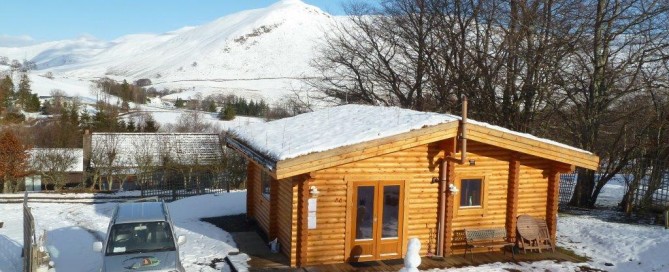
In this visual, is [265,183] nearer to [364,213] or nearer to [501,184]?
[364,213]

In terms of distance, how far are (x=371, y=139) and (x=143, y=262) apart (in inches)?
203

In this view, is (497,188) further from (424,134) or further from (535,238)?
(424,134)

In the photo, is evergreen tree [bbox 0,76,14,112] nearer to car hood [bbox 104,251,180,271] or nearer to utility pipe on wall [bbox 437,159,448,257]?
car hood [bbox 104,251,180,271]

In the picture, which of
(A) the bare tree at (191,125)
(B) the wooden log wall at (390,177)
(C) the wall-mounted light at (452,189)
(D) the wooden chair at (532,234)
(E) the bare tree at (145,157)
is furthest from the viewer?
(A) the bare tree at (191,125)

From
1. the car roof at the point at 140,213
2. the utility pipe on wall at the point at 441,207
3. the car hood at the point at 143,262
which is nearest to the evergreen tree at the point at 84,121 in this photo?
the car roof at the point at 140,213

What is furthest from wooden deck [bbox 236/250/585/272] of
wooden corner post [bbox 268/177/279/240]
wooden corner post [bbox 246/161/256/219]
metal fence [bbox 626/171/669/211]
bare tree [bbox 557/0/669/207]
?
bare tree [bbox 557/0/669/207]

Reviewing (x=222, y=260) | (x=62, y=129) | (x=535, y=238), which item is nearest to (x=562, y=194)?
(x=535, y=238)

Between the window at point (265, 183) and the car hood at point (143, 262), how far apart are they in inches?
154

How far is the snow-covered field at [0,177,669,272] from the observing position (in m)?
12.9

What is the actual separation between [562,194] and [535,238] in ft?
42.2

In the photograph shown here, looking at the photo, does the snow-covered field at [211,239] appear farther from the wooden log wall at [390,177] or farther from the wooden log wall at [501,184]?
the wooden log wall at [390,177]

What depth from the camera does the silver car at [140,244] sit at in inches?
412

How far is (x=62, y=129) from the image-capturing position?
4825cm

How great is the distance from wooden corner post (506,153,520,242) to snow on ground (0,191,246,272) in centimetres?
689
